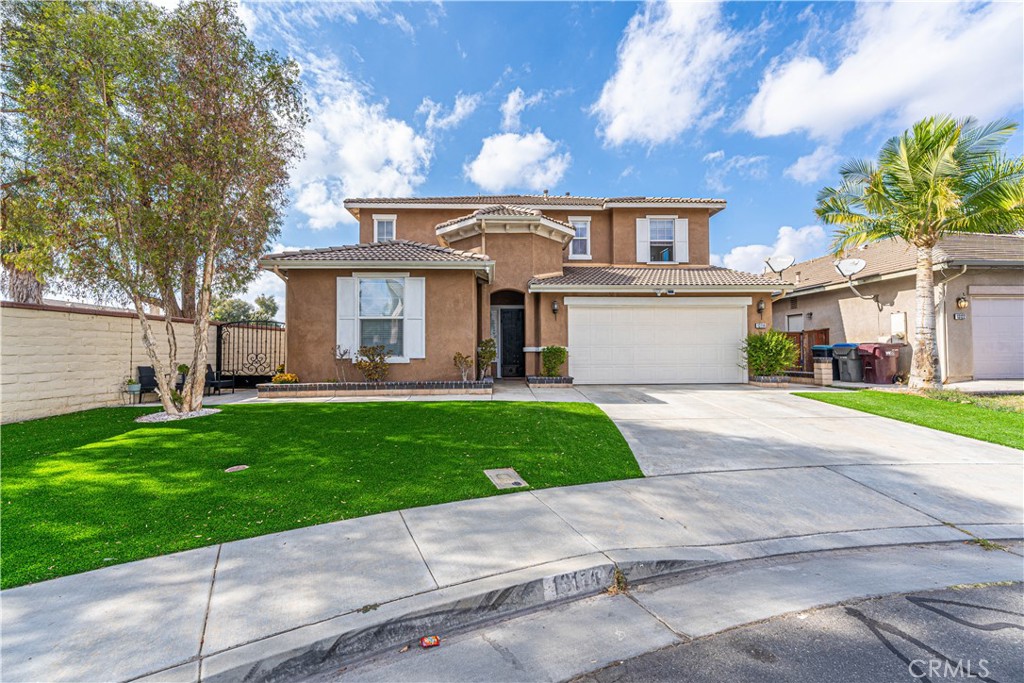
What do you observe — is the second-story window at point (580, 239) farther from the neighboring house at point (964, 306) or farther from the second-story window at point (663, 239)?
the neighboring house at point (964, 306)

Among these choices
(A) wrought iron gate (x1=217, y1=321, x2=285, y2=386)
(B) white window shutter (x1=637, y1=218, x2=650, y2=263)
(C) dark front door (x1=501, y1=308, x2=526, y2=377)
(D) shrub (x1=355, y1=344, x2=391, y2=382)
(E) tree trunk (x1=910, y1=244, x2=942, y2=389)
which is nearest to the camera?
(D) shrub (x1=355, y1=344, x2=391, y2=382)

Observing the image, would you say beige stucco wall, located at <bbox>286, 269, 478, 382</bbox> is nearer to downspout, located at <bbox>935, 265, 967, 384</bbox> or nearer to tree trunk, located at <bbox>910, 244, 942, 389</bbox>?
tree trunk, located at <bbox>910, 244, 942, 389</bbox>

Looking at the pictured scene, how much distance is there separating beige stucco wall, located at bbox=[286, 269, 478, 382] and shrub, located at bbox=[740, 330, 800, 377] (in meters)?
8.10

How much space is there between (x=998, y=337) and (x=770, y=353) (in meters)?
7.64

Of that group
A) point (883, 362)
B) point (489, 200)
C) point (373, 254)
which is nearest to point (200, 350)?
point (373, 254)

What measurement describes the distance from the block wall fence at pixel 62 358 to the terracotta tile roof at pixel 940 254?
780 inches

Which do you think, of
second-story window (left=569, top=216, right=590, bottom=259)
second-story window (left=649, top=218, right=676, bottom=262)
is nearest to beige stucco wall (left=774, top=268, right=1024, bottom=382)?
second-story window (left=649, top=218, right=676, bottom=262)

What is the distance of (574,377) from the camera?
1311cm

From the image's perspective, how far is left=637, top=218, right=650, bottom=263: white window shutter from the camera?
16.4m

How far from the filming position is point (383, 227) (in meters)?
16.8

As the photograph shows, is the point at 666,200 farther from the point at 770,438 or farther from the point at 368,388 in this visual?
the point at 368,388

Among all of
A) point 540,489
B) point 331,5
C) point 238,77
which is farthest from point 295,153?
point 540,489

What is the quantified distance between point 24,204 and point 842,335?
22.3 metres

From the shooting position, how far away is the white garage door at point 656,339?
1320cm
